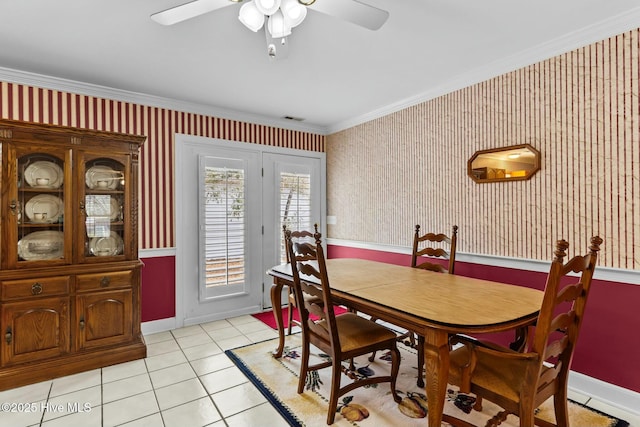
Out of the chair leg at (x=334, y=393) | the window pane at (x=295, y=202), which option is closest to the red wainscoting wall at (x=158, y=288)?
the window pane at (x=295, y=202)

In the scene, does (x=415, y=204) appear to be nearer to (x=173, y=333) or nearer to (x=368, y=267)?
(x=368, y=267)

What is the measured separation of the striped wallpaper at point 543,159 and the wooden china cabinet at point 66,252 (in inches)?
110

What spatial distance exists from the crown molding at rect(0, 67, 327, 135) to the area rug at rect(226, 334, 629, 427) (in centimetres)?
279

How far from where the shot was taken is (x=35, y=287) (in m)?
2.52

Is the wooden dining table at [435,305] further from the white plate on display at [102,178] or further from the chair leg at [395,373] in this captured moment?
the white plate on display at [102,178]

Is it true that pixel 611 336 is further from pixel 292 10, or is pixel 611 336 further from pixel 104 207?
pixel 104 207

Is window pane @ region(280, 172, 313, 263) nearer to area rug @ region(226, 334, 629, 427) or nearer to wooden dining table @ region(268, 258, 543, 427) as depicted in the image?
wooden dining table @ region(268, 258, 543, 427)

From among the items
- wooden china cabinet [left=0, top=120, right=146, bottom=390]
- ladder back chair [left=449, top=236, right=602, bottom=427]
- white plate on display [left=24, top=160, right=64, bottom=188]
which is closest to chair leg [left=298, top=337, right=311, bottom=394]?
ladder back chair [left=449, top=236, right=602, bottom=427]

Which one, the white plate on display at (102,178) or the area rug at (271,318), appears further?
the area rug at (271,318)

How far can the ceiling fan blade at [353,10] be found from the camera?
151 centimetres

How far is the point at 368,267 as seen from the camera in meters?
2.94

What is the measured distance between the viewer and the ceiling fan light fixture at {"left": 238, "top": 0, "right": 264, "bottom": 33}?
1536 millimetres

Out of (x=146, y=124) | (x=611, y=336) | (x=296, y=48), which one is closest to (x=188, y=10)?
(x=296, y=48)

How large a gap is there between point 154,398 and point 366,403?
1486 mm
